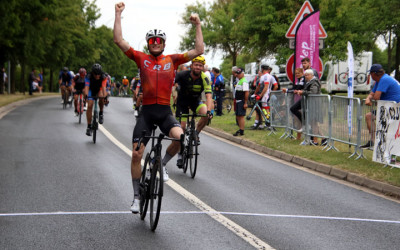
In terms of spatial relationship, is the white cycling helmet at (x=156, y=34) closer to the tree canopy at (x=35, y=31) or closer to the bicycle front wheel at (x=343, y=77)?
the tree canopy at (x=35, y=31)

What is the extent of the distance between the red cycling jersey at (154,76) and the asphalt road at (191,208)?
1.45 metres

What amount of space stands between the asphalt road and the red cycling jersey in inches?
57.1

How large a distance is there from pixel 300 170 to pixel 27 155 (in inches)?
224

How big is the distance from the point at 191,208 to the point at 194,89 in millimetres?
3263

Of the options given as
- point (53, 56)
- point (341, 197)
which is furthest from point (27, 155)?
point (53, 56)

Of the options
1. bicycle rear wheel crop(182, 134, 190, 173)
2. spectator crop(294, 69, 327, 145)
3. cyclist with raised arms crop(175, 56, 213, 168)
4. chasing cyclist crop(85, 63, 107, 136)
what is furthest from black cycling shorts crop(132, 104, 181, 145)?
chasing cyclist crop(85, 63, 107, 136)

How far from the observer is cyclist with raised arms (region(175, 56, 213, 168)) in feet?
33.6

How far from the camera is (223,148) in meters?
15.3

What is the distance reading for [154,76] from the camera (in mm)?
7004

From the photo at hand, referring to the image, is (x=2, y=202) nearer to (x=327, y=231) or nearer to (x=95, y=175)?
(x=95, y=175)

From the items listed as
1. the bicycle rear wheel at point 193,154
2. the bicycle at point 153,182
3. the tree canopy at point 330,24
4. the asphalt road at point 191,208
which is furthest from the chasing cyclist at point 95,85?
A: the tree canopy at point 330,24

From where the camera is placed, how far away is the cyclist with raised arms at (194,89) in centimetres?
1025

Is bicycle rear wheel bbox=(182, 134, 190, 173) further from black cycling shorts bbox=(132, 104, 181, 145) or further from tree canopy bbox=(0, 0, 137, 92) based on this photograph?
tree canopy bbox=(0, 0, 137, 92)

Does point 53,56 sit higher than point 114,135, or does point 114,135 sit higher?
point 53,56
